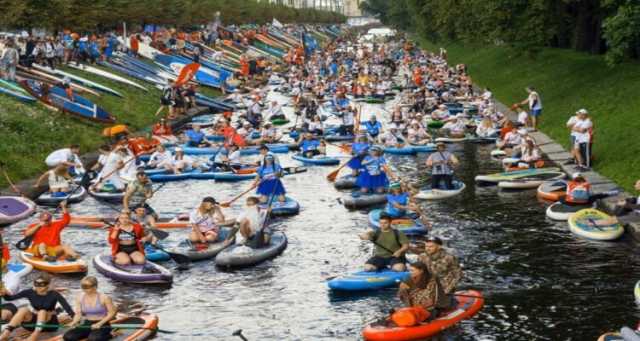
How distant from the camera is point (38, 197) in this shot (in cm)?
3127

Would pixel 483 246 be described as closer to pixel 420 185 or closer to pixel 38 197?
pixel 420 185

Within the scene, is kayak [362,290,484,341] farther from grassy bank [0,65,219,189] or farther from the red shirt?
grassy bank [0,65,219,189]

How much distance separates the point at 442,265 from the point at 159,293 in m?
5.95

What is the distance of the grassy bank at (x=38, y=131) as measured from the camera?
34.6m

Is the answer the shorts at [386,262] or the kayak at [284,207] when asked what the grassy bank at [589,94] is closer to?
the kayak at [284,207]

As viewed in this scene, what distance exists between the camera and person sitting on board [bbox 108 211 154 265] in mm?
21109

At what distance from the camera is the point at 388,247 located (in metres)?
20.3

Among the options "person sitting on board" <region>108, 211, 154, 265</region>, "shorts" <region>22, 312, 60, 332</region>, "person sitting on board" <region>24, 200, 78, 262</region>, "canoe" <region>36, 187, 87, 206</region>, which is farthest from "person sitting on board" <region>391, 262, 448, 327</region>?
"canoe" <region>36, 187, 87, 206</region>

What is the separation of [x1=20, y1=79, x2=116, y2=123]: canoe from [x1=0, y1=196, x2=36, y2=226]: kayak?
14613 mm

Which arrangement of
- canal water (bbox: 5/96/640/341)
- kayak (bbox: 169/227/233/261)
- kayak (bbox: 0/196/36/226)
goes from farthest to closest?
kayak (bbox: 0/196/36/226) → kayak (bbox: 169/227/233/261) → canal water (bbox: 5/96/640/341)

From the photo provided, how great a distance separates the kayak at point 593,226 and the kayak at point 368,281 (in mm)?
6083

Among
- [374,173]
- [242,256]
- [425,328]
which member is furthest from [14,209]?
[425,328]

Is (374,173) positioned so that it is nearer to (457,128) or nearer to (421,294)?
(421,294)

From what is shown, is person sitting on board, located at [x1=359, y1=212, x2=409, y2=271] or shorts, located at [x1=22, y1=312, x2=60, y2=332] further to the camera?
person sitting on board, located at [x1=359, y1=212, x2=409, y2=271]
